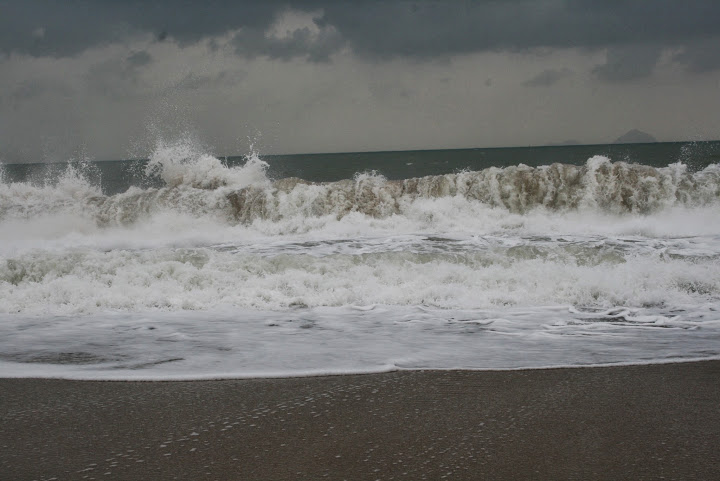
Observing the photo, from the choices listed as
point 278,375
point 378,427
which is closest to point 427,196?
point 278,375

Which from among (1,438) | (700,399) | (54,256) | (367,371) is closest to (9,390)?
(1,438)

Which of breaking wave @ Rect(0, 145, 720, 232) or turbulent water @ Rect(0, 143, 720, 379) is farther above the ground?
breaking wave @ Rect(0, 145, 720, 232)

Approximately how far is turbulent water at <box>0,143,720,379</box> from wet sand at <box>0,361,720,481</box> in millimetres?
409

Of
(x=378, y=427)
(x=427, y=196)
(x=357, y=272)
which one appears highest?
(x=427, y=196)

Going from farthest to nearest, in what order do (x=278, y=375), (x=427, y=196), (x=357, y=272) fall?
(x=427, y=196) → (x=357, y=272) → (x=278, y=375)

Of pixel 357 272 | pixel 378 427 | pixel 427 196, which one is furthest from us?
pixel 427 196

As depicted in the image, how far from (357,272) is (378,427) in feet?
16.4

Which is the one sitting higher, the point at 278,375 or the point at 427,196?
the point at 427,196

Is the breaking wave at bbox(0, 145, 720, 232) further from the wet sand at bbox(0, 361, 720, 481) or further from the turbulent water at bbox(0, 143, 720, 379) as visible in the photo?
the wet sand at bbox(0, 361, 720, 481)

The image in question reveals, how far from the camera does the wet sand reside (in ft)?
9.63

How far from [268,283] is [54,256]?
3743 mm

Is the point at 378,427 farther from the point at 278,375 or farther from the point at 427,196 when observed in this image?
the point at 427,196

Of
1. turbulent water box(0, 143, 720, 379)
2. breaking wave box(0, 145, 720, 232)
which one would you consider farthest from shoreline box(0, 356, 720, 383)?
breaking wave box(0, 145, 720, 232)

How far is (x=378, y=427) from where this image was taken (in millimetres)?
3434
